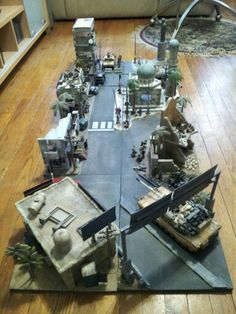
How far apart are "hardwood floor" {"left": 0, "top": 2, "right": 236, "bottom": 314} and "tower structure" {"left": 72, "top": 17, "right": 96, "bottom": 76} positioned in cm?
36

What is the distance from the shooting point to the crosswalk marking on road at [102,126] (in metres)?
2.04

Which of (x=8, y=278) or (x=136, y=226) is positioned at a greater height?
(x=136, y=226)

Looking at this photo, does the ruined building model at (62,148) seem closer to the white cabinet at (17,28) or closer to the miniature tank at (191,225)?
the miniature tank at (191,225)

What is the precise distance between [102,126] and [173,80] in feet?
2.03

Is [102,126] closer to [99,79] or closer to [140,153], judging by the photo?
[140,153]

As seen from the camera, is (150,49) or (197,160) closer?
(197,160)

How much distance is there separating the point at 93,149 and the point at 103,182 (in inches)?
12.1

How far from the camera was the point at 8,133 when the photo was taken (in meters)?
2.12

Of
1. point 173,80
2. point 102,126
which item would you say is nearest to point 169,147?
point 102,126

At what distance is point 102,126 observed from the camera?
2.06 metres

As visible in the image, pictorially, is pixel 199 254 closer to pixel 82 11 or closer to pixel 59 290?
pixel 59 290

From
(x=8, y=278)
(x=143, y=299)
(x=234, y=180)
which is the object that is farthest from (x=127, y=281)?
(x=234, y=180)

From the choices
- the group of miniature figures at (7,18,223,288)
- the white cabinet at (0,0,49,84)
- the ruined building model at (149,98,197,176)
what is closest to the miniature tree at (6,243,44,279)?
the group of miniature figures at (7,18,223,288)

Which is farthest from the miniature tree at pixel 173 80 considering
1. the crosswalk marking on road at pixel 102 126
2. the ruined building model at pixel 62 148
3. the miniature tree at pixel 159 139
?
the ruined building model at pixel 62 148
